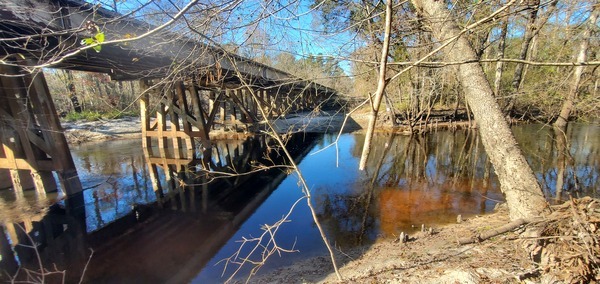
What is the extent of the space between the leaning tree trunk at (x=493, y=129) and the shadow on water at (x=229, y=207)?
1731 millimetres

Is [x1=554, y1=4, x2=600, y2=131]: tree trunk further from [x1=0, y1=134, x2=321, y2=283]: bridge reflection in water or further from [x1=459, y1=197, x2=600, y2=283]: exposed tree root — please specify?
[x1=0, y1=134, x2=321, y2=283]: bridge reflection in water

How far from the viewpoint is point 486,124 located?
276 cm

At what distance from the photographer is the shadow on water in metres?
4.48

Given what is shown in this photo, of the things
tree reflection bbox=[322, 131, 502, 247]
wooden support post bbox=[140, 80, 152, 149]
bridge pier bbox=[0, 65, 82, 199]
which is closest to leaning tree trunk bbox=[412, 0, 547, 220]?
tree reflection bbox=[322, 131, 502, 247]

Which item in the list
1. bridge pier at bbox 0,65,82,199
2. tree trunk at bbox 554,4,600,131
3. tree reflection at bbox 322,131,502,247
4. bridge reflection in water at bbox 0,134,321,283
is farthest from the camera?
bridge pier at bbox 0,65,82,199

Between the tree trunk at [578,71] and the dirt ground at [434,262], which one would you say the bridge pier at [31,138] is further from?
the tree trunk at [578,71]

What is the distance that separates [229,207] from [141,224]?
1.78m

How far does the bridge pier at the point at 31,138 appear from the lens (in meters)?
6.00

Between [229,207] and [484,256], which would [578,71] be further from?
[229,207]

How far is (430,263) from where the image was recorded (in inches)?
121

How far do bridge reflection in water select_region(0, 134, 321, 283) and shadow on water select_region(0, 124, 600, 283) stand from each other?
23mm

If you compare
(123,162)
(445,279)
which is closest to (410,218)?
(445,279)

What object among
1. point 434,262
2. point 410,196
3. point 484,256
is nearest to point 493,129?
point 484,256

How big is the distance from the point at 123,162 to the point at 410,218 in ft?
35.0
